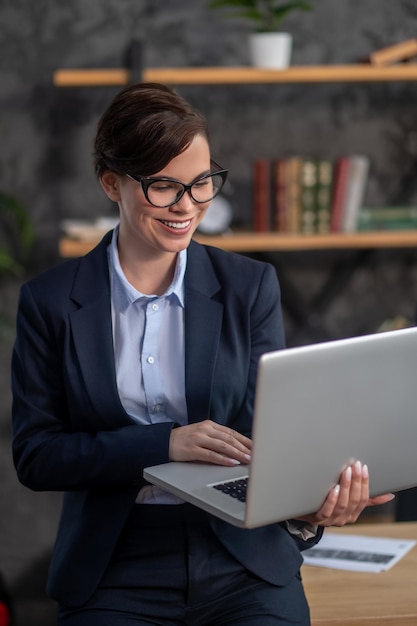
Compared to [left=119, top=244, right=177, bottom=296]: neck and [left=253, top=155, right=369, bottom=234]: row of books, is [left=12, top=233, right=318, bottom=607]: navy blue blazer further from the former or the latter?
[left=253, top=155, right=369, bottom=234]: row of books

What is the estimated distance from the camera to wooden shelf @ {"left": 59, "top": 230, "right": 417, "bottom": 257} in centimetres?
306

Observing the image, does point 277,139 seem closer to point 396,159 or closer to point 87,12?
point 396,159

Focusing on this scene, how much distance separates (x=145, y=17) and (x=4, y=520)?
183 cm

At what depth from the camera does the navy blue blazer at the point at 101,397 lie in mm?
1602

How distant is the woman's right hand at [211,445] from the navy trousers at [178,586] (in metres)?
0.12

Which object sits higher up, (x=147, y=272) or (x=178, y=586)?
(x=147, y=272)

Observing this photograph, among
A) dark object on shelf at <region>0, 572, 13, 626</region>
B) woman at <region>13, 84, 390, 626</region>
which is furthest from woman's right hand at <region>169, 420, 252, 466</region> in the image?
dark object on shelf at <region>0, 572, 13, 626</region>

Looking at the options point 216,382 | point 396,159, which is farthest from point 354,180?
point 216,382

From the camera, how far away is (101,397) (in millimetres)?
1639

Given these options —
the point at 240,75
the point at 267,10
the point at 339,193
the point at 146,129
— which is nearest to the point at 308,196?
the point at 339,193

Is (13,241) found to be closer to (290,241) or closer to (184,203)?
(290,241)

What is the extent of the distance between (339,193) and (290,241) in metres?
0.24

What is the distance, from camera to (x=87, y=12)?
3281 millimetres

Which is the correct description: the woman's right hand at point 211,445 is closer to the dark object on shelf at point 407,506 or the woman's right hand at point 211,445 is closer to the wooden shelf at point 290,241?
the dark object on shelf at point 407,506
